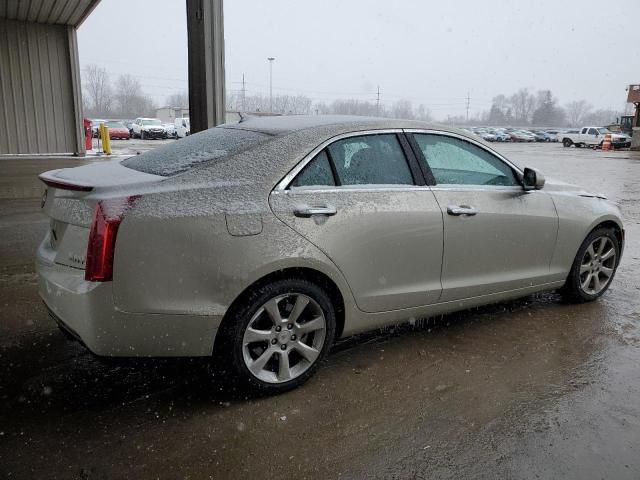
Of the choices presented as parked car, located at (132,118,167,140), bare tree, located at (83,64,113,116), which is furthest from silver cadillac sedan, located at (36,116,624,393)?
bare tree, located at (83,64,113,116)

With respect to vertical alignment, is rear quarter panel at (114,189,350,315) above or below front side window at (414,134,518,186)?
below

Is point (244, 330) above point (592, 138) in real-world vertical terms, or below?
above

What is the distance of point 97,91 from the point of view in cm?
9125

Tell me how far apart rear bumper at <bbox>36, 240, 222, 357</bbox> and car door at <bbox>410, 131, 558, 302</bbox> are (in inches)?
65.7

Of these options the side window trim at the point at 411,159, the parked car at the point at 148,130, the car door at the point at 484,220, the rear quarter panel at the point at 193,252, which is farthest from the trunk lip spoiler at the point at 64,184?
the parked car at the point at 148,130

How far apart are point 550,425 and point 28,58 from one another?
1896cm

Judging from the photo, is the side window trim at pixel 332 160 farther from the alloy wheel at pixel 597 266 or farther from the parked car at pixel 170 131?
the parked car at pixel 170 131

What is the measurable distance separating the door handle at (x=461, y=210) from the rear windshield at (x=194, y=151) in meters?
1.26

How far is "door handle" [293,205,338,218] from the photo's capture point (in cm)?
282

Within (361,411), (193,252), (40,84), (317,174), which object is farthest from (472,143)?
(40,84)

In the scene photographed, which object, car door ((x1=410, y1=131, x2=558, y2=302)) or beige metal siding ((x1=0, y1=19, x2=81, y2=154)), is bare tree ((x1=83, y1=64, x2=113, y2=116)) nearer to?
beige metal siding ((x1=0, y1=19, x2=81, y2=154))

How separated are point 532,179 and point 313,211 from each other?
1.82 meters

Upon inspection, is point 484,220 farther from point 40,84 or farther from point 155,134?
point 155,134

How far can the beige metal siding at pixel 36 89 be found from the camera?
54.9ft
